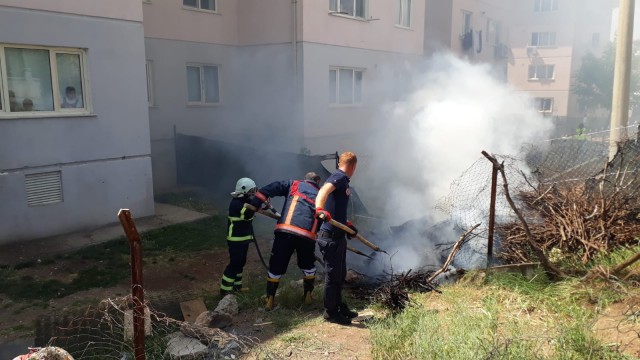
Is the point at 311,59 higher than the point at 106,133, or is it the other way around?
the point at 311,59

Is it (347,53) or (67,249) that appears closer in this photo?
(67,249)

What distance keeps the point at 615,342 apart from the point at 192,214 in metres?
7.66

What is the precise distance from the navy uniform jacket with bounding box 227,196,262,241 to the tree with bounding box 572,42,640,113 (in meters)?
31.2

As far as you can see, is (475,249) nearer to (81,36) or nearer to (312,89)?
(81,36)

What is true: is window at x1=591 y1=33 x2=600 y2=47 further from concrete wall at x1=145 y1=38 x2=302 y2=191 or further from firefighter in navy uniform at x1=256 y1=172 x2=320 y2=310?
firefighter in navy uniform at x1=256 y1=172 x2=320 y2=310

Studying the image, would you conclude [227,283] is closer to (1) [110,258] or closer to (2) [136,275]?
(1) [110,258]

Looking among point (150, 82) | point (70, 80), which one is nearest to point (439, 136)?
point (150, 82)

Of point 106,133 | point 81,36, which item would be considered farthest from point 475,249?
point 81,36

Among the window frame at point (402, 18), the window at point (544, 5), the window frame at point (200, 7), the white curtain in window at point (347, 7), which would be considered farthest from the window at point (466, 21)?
the window at point (544, 5)

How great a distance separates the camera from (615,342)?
11.4 feet

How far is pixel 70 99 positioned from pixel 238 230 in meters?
4.47

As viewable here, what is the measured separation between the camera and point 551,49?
112 ft

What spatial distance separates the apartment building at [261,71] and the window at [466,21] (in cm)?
916

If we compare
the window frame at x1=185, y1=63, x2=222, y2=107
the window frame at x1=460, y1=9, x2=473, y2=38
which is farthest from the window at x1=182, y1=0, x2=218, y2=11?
the window frame at x1=460, y1=9, x2=473, y2=38
